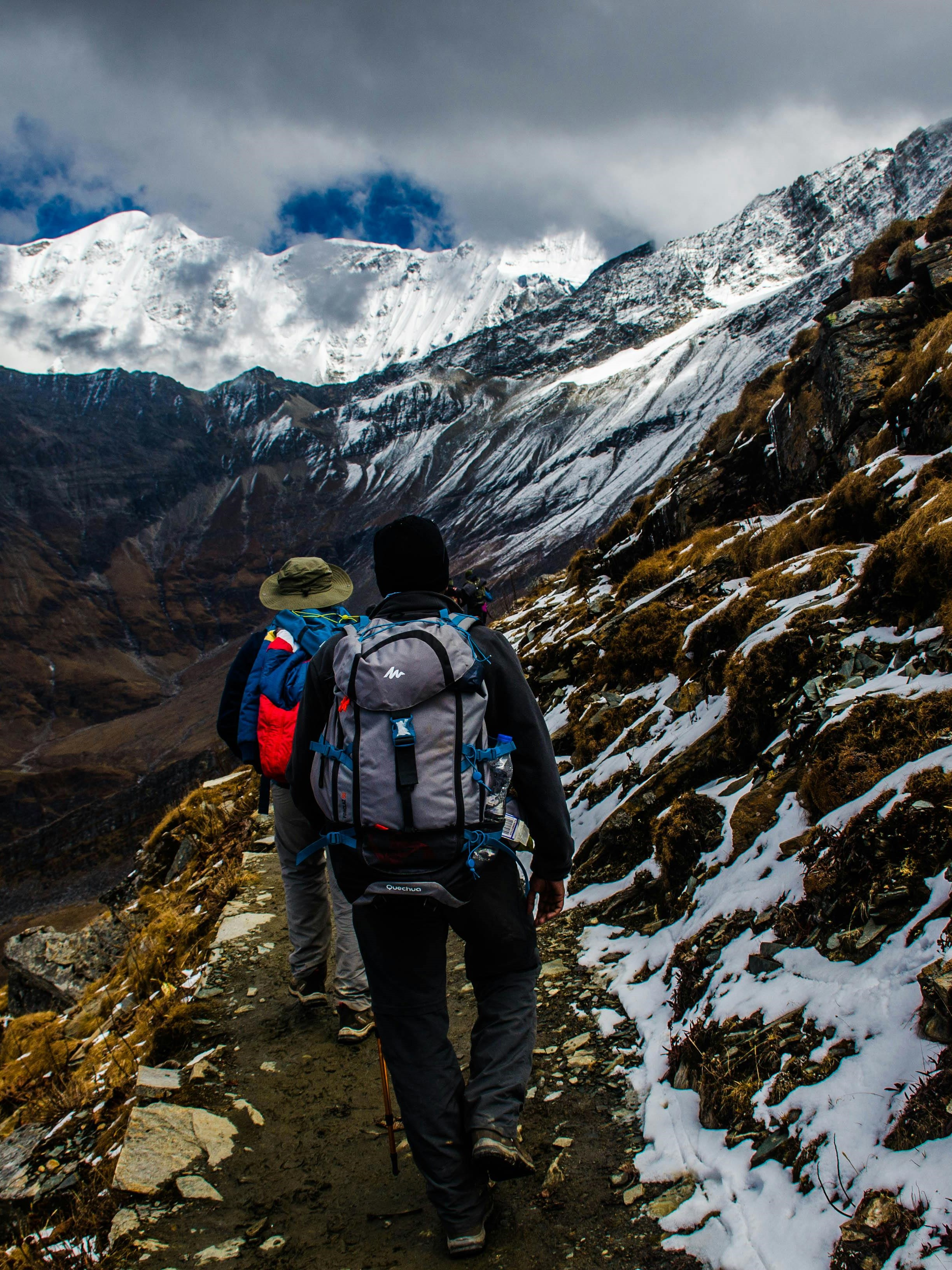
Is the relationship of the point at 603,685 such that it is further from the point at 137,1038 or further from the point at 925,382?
the point at 137,1038

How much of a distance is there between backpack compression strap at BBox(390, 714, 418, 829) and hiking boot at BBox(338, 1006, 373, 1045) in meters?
2.79

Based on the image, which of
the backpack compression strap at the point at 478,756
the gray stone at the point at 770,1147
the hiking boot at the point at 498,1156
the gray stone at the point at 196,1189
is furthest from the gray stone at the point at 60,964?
the gray stone at the point at 770,1147

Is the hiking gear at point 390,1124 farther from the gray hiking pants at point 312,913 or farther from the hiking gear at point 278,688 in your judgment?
the hiking gear at point 278,688

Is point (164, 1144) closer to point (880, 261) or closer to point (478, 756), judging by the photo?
point (478, 756)

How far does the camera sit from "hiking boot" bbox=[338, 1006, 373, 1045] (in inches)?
192

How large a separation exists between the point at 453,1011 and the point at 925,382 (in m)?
8.84

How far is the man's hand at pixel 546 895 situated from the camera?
10.8 feet

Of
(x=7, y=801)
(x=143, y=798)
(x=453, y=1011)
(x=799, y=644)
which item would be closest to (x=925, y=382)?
(x=799, y=644)

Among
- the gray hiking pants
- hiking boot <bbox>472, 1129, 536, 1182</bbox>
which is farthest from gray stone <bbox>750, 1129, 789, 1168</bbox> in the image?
the gray hiking pants

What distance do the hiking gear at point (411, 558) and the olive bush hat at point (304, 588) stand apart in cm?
185

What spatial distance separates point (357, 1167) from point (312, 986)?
6.04ft

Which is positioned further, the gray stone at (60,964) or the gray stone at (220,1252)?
the gray stone at (60,964)

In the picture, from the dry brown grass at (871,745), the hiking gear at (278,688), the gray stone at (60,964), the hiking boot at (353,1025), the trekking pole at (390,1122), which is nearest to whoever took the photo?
the trekking pole at (390,1122)

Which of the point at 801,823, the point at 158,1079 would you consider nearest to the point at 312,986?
the point at 158,1079
